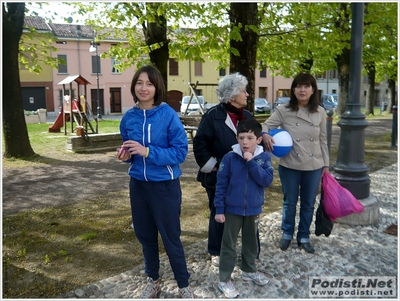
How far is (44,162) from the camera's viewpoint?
10125 millimetres

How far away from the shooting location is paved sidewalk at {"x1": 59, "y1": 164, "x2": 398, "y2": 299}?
3.42 metres

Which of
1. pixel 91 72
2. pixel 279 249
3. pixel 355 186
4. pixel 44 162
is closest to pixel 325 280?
pixel 279 249

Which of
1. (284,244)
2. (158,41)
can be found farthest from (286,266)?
(158,41)

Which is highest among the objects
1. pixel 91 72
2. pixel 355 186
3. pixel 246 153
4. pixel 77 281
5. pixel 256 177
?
pixel 91 72

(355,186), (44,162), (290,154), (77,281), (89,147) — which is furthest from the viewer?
(89,147)

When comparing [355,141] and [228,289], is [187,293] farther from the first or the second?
[355,141]

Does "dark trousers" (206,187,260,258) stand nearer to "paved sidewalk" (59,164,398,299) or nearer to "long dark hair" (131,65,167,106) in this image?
"paved sidewalk" (59,164,398,299)

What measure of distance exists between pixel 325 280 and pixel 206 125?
1.74 m

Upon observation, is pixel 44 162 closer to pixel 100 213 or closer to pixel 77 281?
pixel 100 213

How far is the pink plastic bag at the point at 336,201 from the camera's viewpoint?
13.8 feet

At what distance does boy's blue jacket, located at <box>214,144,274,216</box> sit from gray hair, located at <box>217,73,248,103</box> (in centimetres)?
50

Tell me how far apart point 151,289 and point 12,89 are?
8.78 m

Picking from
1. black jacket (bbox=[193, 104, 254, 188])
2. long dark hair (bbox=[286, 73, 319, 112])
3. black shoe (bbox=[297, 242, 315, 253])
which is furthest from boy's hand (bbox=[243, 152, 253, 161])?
black shoe (bbox=[297, 242, 315, 253])

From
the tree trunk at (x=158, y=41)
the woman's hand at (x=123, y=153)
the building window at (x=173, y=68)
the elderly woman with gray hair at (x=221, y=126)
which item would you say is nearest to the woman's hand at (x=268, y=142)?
the elderly woman with gray hair at (x=221, y=126)
